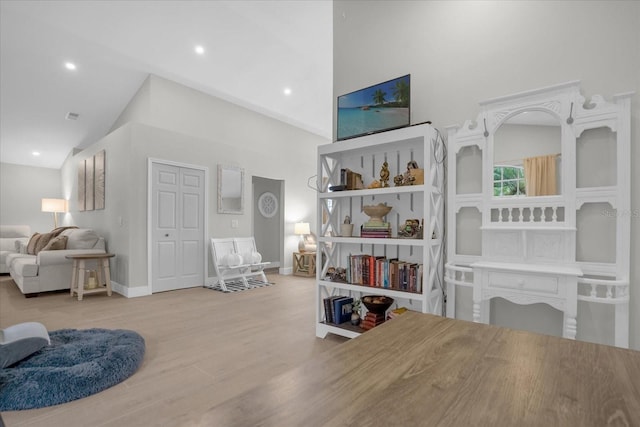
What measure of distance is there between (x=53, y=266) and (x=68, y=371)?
3.37 metres

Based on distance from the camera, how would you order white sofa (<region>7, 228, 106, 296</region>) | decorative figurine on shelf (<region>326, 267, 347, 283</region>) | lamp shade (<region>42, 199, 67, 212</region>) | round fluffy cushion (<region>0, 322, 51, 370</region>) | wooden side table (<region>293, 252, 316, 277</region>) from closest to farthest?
round fluffy cushion (<region>0, 322, 51, 370</region>) → decorative figurine on shelf (<region>326, 267, 347, 283</region>) → white sofa (<region>7, 228, 106, 296</region>) → wooden side table (<region>293, 252, 316, 277</region>) → lamp shade (<region>42, 199, 67, 212</region>)

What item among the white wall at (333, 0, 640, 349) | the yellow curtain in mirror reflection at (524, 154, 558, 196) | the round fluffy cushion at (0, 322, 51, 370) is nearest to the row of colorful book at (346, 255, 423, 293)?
the yellow curtain in mirror reflection at (524, 154, 558, 196)

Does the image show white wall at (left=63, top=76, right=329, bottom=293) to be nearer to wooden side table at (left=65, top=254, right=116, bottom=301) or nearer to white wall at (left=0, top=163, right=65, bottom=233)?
wooden side table at (left=65, top=254, right=116, bottom=301)

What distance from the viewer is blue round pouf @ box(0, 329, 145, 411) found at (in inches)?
70.9

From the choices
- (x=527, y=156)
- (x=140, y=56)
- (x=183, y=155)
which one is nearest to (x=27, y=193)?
(x=183, y=155)

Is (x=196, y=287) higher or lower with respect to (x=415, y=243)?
lower

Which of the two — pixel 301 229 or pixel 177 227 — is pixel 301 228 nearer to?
pixel 301 229

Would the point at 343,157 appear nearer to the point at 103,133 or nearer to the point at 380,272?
the point at 380,272

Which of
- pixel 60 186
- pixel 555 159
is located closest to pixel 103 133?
pixel 60 186

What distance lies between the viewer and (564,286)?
186 cm

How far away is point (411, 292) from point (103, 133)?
6.66 meters

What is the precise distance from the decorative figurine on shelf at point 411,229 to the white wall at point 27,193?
8095 millimetres

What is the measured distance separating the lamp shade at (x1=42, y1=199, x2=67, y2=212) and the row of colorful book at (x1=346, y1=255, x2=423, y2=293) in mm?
7081

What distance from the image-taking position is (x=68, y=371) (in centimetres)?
197
